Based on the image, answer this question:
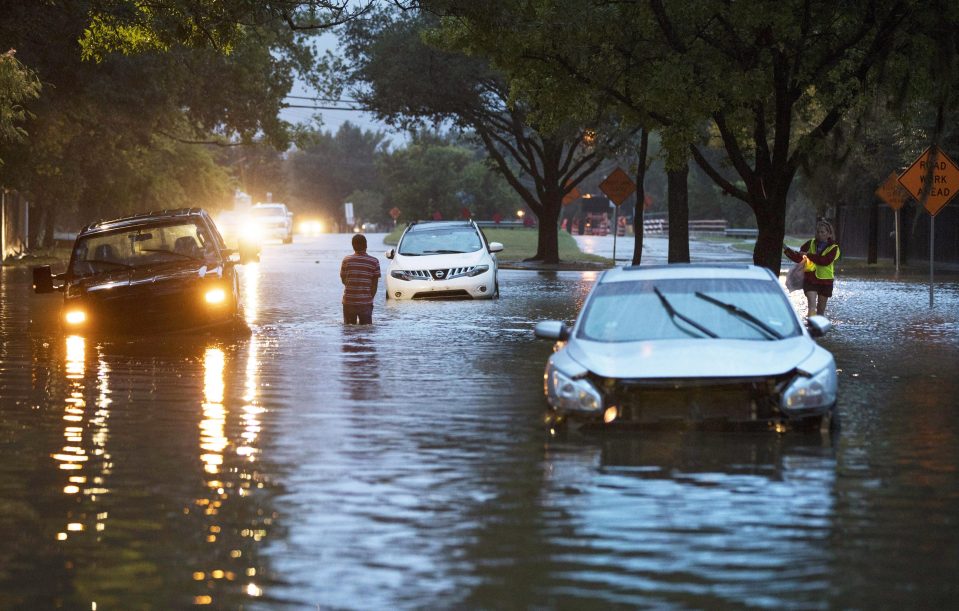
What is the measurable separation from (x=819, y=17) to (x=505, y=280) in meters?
16.8

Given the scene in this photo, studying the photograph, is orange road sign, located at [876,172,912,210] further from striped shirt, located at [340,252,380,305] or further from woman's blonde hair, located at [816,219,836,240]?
striped shirt, located at [340,252,380,305]

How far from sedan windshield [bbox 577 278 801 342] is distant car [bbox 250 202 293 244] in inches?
2576

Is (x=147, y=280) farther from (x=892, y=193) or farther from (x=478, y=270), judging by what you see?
(x=892, y=193)

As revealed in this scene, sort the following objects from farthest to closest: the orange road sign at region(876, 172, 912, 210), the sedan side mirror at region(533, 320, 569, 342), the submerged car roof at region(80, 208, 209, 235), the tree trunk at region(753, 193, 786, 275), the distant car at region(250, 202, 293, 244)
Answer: the distant car at region(250, 202, 293, 244), the orange road sign at region(876, 172, 912, 210), the tree trunk at region(753, 193, 786, 275), the submerged car roof at region(80, 208, 209, 235), the sedan side mirror at region(533, 320, 569, 342)

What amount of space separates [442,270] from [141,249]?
8.80m

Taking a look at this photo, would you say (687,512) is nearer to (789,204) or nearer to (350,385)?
(350,385)

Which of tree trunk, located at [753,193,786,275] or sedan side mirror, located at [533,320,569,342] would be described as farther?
tree trunk, located at [753,193,786,275]

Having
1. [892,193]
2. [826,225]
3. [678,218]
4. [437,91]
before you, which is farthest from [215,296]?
[437,91]

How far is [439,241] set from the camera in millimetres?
30484

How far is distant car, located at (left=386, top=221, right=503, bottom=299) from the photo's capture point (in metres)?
29.1

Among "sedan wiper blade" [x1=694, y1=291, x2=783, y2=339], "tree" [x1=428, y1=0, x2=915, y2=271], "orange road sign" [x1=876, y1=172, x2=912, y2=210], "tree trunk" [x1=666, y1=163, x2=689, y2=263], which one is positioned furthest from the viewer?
"orange road sign" [x1=876, y1=172, x2=912, y2=210]

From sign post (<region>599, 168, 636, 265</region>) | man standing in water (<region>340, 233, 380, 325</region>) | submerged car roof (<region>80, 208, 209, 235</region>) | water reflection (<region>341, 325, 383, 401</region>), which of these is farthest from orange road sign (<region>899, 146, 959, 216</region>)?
sign post (<region>599, 168, 636, 265</region>)

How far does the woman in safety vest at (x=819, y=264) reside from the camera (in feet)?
71.7

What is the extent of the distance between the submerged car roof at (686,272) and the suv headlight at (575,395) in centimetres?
172
